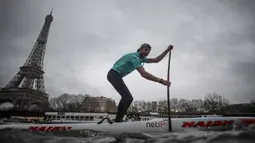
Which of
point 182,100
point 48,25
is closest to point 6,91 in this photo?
point 48,25

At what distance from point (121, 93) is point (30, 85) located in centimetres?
5963

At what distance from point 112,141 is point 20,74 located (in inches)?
2487

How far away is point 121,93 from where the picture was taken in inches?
162

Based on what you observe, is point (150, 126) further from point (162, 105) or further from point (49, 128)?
point (162, 105)

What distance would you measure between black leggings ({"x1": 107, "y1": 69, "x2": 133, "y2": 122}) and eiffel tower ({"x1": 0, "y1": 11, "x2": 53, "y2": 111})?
55.1 m

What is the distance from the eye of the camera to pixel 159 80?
12.5 feet

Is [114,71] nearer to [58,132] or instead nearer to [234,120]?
[58,132]

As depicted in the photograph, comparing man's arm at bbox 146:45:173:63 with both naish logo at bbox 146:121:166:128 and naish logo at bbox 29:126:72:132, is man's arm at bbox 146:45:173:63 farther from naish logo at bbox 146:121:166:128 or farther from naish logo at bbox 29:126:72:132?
naish logo at bbox 29:126:72:132

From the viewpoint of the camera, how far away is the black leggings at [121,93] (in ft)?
13.2

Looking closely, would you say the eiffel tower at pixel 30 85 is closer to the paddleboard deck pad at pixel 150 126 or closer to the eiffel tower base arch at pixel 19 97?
the eiffel tower base arch at pixel 19 97

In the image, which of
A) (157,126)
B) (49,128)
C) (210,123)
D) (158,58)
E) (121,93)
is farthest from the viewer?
(158,58)

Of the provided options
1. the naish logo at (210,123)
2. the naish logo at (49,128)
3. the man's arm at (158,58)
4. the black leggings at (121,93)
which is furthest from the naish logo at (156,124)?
the man's arm at (158,58)

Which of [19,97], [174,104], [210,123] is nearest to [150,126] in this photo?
[210,123]

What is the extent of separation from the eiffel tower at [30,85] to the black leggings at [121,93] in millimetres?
55120
